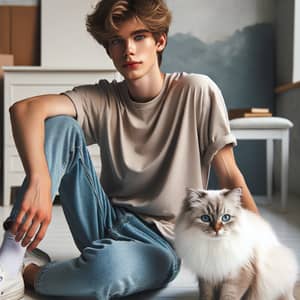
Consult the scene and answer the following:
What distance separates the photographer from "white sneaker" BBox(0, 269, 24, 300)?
1095 millimetres

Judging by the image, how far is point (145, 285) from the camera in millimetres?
1187

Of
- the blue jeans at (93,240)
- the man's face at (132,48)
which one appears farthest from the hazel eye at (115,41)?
the blue jeans at (93,240)

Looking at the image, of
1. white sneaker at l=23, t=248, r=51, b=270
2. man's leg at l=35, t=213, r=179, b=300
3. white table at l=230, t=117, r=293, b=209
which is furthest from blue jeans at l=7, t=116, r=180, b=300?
white table at l=230, t=117, r=293, b=209

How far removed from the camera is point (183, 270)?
58.6 inches

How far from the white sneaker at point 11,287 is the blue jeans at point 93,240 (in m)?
0.05

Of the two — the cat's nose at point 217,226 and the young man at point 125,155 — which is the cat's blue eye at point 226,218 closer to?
the cat's nose at point 217,226

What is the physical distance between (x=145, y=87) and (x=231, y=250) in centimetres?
51

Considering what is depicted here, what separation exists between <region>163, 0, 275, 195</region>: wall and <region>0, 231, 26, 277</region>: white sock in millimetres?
2258

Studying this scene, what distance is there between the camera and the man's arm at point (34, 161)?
1.01 meters

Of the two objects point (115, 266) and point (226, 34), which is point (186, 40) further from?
point (115, 266)

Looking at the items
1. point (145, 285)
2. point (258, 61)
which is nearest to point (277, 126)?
point (258, 61)

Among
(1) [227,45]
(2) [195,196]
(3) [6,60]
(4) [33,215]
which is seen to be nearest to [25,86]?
(3) [6,60]

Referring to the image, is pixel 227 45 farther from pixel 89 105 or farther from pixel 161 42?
pixel 89 105

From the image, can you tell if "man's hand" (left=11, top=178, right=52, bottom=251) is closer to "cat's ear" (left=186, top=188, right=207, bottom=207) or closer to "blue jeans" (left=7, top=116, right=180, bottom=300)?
"blue jeans" (left=7, top=116, right=180, bottom=300)
